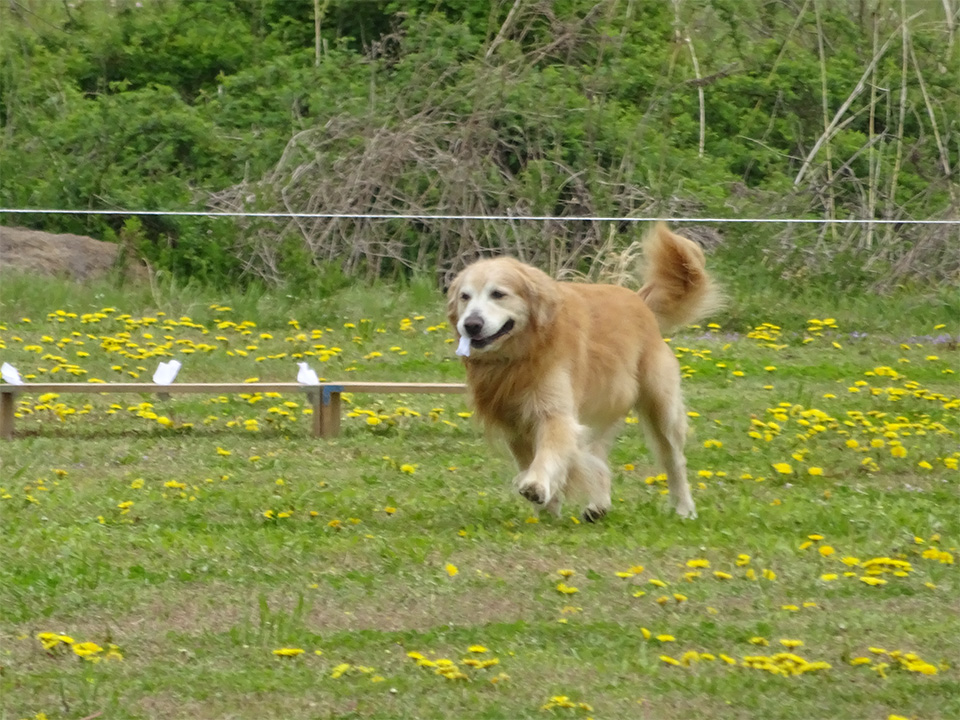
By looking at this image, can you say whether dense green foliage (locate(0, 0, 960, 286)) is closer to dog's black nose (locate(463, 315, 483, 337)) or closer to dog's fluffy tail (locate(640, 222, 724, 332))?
dog's fluffy tail (locate(640, 222, 724, 332))

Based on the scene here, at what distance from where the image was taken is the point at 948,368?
11172mm

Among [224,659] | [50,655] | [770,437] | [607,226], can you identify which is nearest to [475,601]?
[224,659]

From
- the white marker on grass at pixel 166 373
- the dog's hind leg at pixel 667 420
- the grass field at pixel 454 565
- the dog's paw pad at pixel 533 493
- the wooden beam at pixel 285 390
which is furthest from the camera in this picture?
the white marker on grass at pixel 166 373

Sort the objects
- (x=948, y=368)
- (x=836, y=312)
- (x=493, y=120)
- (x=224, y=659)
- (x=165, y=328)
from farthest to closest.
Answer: (x=493, y=120) → (x=836, y=312) → (x=165, y=328) → (x=948, y=368) → (x=224, y=659)

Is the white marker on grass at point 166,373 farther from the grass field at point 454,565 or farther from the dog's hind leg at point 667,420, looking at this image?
the dog's hind leg at point 667,420

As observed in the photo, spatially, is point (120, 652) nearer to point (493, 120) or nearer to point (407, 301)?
point (407, 301)

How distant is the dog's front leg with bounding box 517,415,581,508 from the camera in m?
6.15

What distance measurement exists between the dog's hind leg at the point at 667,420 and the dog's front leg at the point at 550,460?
743 millimetres

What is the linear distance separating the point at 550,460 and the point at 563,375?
0.51 m

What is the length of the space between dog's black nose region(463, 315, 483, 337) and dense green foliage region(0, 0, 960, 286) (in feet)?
24.6

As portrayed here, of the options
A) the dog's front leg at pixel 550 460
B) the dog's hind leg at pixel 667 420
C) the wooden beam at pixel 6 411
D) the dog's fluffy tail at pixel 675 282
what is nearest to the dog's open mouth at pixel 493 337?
the dog's front leg at pixel 550 460

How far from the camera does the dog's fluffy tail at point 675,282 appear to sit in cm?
789

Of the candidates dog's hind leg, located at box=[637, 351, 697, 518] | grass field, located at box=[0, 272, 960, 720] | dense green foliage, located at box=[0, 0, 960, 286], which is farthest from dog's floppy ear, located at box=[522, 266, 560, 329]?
dense green foliage, located at box=[0, 0, 960, 286]

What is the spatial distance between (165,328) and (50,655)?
25.8 feet
